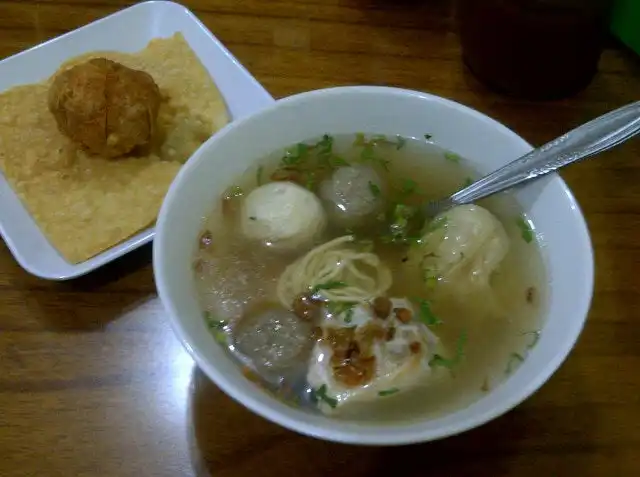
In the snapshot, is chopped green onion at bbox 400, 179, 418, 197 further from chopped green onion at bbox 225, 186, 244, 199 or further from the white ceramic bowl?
chopped green onion at bbox 225, 186, 244, 199

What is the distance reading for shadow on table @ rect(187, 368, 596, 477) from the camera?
100 centimetres

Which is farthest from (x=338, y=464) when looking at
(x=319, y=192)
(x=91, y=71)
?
(x=91, y=71)

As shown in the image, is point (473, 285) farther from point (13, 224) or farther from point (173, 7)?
point (173, 7)

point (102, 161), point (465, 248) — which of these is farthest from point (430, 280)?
point (102, 161)

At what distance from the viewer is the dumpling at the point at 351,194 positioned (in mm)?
1156

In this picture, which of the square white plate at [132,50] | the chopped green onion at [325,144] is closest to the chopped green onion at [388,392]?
the chopped green onion at [325,144]

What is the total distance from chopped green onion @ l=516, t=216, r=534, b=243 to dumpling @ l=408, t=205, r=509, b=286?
0.09 feet

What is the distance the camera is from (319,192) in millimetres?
1179

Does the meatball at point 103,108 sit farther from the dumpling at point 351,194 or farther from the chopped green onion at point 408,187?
the chopped green onion at point 408,187

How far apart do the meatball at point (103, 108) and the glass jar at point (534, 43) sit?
70cm

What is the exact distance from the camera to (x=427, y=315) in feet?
3.39

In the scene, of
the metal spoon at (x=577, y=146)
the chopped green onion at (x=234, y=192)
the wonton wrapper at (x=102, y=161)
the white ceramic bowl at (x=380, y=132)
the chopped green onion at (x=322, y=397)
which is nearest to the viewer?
the white ceramic bowl at (x=380, y=132)

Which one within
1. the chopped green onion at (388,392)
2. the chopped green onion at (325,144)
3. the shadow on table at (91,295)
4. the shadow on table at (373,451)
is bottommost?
the shadow on table at (373,451)

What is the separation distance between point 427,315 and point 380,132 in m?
0.34
